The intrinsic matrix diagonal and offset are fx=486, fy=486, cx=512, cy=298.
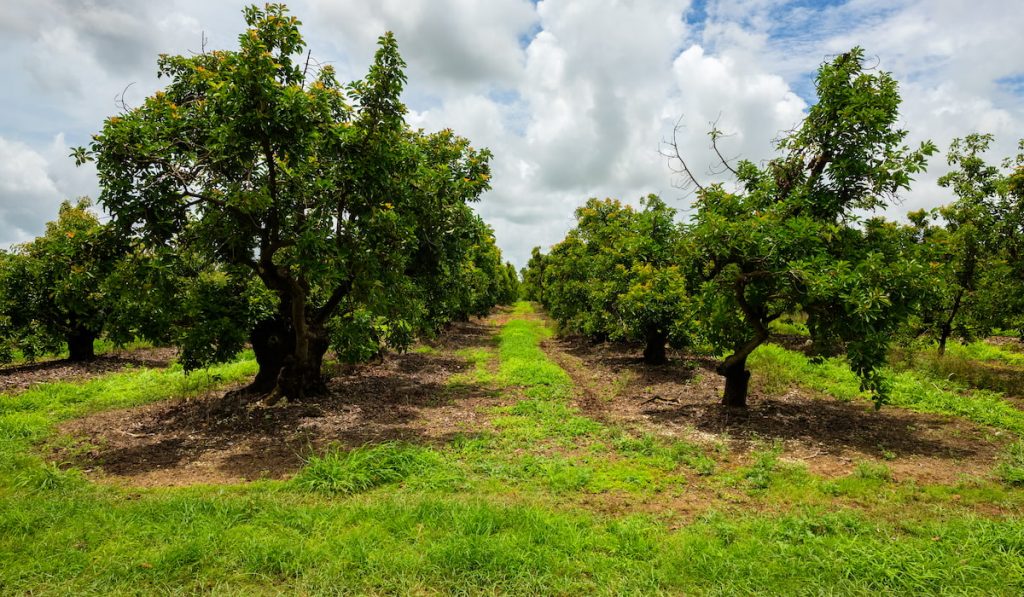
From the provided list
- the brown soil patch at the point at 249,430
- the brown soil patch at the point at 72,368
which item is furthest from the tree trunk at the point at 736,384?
the brown soil patch at the point at 72,368

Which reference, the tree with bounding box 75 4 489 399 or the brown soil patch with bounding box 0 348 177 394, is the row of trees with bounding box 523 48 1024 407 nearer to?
the tree with bounding box 75 4 489 399

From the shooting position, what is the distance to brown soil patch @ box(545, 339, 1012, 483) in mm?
8758

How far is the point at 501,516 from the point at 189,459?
679 cm

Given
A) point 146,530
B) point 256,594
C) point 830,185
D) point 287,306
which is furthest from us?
point 287,306

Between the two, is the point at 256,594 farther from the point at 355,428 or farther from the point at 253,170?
the point at 253,170

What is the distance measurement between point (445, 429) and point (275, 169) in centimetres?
686

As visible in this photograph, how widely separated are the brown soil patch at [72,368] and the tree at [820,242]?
Answer: 2030cm

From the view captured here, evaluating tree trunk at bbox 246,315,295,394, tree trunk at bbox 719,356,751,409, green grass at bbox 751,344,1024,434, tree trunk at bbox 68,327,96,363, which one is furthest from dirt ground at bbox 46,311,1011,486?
tree trunk at bbox 68,327,96,363

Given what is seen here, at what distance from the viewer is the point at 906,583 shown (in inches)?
190

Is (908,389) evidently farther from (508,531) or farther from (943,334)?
(508,531)

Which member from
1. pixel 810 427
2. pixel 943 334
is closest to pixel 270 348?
pixel 810 427

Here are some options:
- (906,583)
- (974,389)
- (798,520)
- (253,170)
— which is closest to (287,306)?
(253,170)

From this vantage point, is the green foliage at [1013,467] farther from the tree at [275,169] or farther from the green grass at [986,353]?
the green grass at [986,353]

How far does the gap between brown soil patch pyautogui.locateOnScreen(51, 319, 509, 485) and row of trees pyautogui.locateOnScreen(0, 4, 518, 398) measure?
1406 millimetres
